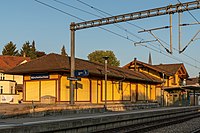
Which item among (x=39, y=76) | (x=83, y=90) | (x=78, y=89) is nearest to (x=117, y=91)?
(x=83, y=90)

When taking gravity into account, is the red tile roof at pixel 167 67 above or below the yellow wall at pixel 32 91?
above

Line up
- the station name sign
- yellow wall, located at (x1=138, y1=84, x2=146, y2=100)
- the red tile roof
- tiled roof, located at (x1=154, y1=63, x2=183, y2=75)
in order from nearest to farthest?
1. the station name sign
2. yellow wall, located at (x1=138, y1=84, x2=146, y2=100)
3. the red tile roof
4. tiled roof, located at (x1=154, y1=63, x2=183, y2=75)

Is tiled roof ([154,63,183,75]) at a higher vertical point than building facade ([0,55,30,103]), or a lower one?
higher

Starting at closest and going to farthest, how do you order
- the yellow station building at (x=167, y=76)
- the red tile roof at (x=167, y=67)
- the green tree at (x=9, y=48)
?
the yellow station building at (x=167, y=76) → the red tile roof at (x=167, y=67) → the green tree at (x=9, y=48)

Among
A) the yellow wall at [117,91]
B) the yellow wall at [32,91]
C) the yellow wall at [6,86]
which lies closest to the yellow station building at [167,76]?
the yellow wall at [117,91]

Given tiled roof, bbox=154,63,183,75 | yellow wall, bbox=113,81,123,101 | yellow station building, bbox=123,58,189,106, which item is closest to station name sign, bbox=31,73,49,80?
yellow wall, bbox=113,81,123,101

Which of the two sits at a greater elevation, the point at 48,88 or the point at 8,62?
the point at 8,62

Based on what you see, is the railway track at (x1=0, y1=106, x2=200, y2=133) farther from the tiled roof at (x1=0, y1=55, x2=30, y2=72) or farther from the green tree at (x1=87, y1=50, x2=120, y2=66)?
the green tree at (x1=87, y1=50, x2=120, y2=66)

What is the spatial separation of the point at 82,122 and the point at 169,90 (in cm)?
4245

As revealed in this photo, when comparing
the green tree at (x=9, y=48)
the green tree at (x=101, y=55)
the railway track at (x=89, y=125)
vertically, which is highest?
the green tree at (x=9, y=48)

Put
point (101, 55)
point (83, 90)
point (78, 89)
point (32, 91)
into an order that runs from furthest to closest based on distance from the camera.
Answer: point (101, 55), point (83, 90), point (32, 91), point (78, 89)

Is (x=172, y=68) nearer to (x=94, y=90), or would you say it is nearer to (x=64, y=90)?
(x=94, y=90)

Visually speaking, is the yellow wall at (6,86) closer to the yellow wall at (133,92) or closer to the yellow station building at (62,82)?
the yellow station building at (62,82)

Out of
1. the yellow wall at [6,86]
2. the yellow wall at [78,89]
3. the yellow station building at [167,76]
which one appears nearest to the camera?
the yellow wall at [78,89]
